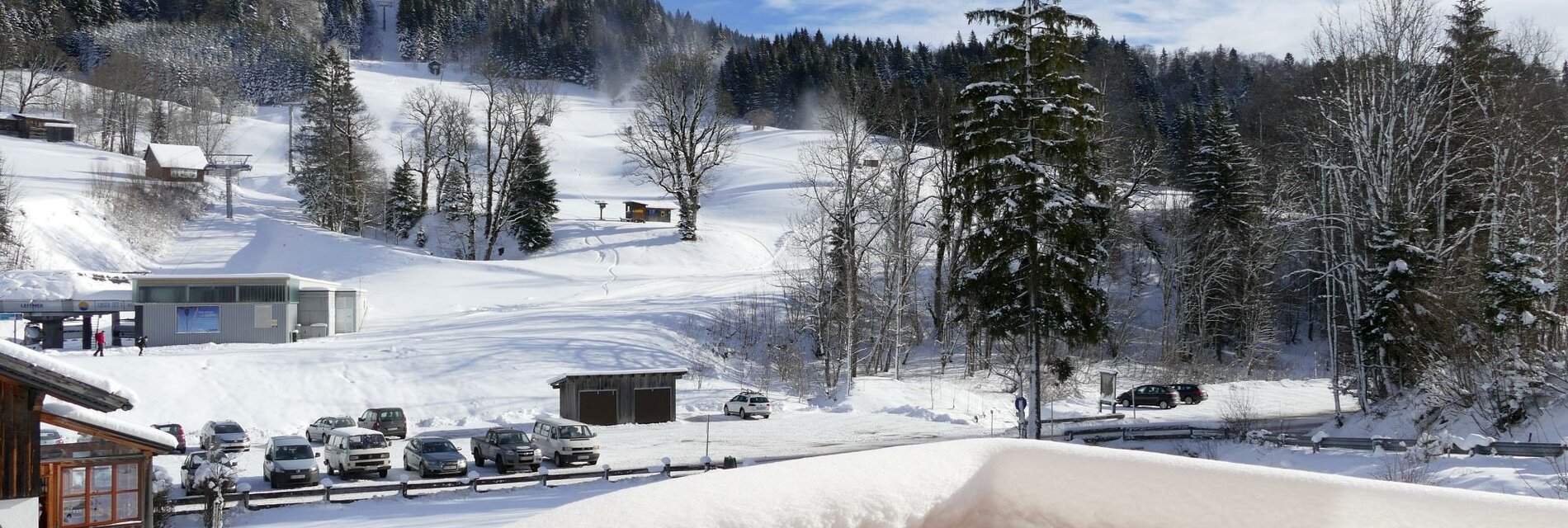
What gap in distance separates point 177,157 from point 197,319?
42550 millimetres

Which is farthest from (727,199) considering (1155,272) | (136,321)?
(136,321)

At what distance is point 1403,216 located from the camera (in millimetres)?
27156

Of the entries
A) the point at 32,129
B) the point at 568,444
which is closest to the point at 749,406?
the point at 568,444

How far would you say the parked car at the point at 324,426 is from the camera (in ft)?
91.5

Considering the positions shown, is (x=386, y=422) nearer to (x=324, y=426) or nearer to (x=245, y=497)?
(x=324, y=426)

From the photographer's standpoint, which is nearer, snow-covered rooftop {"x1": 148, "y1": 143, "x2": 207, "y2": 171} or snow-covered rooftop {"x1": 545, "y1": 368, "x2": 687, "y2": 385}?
snow-covered rooftop {"x1": 545, "y1": 368, "x2": 687, "y2": 385}

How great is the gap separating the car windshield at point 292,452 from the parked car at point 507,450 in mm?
4108

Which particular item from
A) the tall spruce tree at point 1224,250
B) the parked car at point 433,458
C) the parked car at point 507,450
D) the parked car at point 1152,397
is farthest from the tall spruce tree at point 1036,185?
the tall spruce tree at point 1224,250

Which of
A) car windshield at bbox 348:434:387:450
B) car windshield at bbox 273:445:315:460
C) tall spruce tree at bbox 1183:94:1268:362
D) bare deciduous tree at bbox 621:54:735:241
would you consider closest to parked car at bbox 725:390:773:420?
car windshield at bbox 348:434:387:450

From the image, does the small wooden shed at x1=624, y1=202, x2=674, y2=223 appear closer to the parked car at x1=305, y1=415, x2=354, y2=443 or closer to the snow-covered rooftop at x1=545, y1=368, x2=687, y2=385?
the snow-covered rooftop at x1=545, y1=368, x2=687, y2=385

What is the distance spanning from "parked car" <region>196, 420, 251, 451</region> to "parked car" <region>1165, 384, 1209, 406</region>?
101ft

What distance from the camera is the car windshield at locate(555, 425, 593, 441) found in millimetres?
25422

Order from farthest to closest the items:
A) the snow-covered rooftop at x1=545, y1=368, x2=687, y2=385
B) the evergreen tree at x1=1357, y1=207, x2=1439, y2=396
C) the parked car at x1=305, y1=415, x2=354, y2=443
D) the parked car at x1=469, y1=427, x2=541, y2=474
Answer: the snow-covered rooftop at x1=545, y1=368, x2=687, y2=385 < the parked car at x1=305, y1=415, x2=354, y2=443 < the evergreen tree at x1=1357, y1=207, x2=1439, y2=396 < the parked car at x1=469, y1=427, x2=541, y2=474

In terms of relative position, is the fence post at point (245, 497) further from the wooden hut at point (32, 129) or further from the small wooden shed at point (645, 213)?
the wooden hut at point (32, 129)
